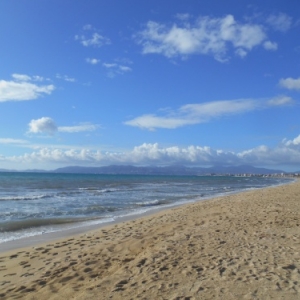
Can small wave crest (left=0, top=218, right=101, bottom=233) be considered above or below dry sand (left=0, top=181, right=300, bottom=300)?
below

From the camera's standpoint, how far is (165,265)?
703 centimetres

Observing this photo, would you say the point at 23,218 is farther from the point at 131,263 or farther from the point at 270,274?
the point at 270,274

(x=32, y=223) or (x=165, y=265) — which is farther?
(x=32, y=223)

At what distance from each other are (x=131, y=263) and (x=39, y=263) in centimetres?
263

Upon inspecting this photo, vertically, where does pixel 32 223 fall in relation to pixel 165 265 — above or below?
below

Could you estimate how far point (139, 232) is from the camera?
11.6 m

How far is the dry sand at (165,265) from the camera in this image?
5.68 m

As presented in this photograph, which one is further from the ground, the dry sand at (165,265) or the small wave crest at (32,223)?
the dry sand at (165,265)

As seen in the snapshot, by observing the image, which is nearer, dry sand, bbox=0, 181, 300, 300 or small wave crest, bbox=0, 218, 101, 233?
dry sand, bbox=0, 181, 300, 300

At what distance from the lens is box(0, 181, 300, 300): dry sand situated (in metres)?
5.68

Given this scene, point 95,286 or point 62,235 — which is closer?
point 95,286

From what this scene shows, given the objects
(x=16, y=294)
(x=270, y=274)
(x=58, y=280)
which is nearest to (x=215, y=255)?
(x=270, y=274)

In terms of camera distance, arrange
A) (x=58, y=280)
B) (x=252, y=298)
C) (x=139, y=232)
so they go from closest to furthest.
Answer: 1. (x=252, y=298)
2. (x=58, y=280)
3. (x=139, y=232)

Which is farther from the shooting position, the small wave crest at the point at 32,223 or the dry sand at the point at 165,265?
the small wave crest at the point at 32,223
